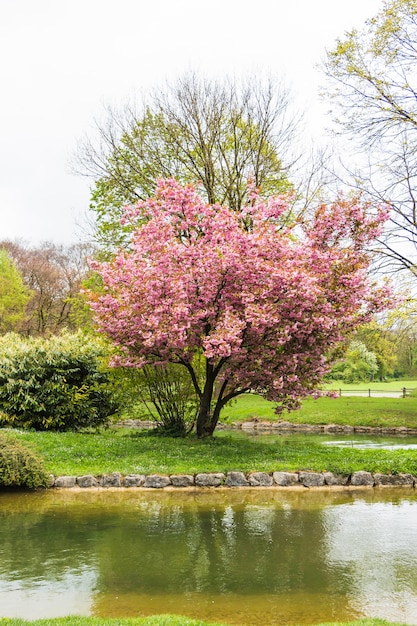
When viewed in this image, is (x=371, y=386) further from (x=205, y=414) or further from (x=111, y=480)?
(x=111, y=480)

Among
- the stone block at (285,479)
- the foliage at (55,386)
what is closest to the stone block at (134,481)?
the stone block at (285,479)

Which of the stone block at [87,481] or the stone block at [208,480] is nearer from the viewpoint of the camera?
the stone block at [87,481]

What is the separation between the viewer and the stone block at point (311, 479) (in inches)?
474

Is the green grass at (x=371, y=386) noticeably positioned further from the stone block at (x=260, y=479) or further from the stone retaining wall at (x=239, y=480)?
the stone block at (x=260, y=479)

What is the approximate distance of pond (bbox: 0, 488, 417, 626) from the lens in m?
6.04

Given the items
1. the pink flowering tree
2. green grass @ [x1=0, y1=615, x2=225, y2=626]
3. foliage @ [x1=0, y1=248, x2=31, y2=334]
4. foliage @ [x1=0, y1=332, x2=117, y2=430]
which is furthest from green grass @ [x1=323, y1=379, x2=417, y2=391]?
green grass @ [x1=0, y1=615, x2=225, y2=626]

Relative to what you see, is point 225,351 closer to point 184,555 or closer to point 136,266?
point 136,266

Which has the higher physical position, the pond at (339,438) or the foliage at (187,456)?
the foliage at (187,456)

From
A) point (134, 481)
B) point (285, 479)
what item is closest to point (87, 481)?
point (134, 481)

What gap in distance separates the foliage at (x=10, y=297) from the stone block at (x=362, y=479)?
33024 mm

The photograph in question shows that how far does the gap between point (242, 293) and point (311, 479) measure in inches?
167

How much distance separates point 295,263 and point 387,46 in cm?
1054

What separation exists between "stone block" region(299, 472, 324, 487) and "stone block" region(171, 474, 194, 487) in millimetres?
2298

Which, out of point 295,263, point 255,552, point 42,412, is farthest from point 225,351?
point 42,412
